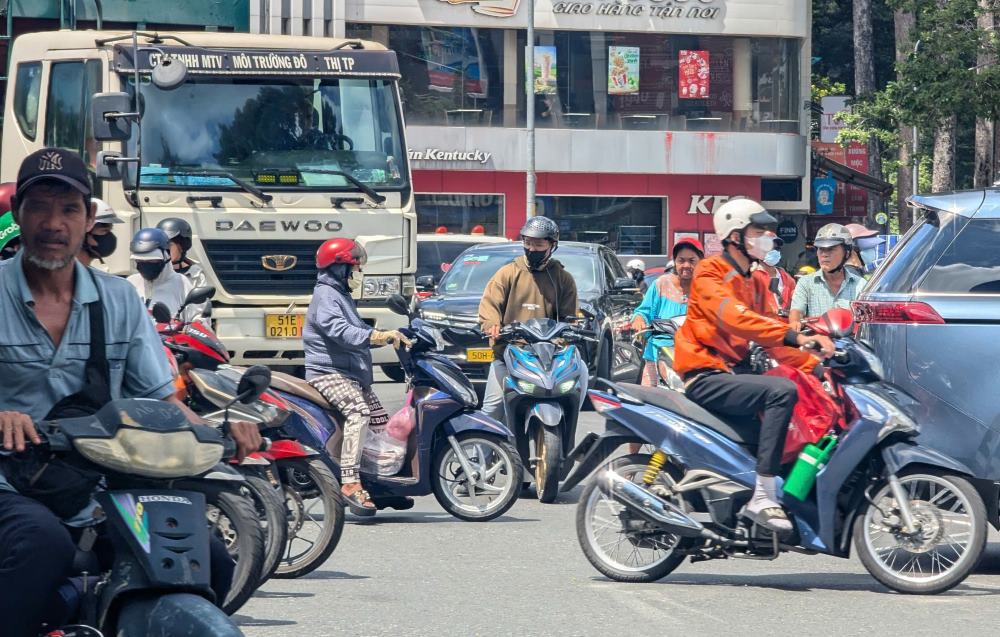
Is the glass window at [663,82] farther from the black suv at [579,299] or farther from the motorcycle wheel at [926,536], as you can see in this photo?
the motorcycle wheel at [926,536]

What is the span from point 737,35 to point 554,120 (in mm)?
5652

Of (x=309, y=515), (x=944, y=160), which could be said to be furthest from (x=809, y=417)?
(x=944, y=160)

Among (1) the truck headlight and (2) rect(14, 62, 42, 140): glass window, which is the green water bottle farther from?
(2) rect(14, 62, 42, 140): glass window

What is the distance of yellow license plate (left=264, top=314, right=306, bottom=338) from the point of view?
14.9 m

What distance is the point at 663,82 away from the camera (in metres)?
46.1

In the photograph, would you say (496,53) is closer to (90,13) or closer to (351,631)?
(90,13)

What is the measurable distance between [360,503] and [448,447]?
2.32 feet

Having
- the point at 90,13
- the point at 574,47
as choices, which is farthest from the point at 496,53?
the point at 90,13

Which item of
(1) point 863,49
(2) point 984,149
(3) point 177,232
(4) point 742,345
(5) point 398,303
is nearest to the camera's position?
(4) point 742,345

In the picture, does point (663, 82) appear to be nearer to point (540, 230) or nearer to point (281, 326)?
point (281, 326)

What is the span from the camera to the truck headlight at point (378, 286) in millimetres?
15031

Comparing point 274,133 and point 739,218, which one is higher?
point 274,133

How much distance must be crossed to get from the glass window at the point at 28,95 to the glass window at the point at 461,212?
29381 millimetres

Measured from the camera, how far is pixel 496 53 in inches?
1772
